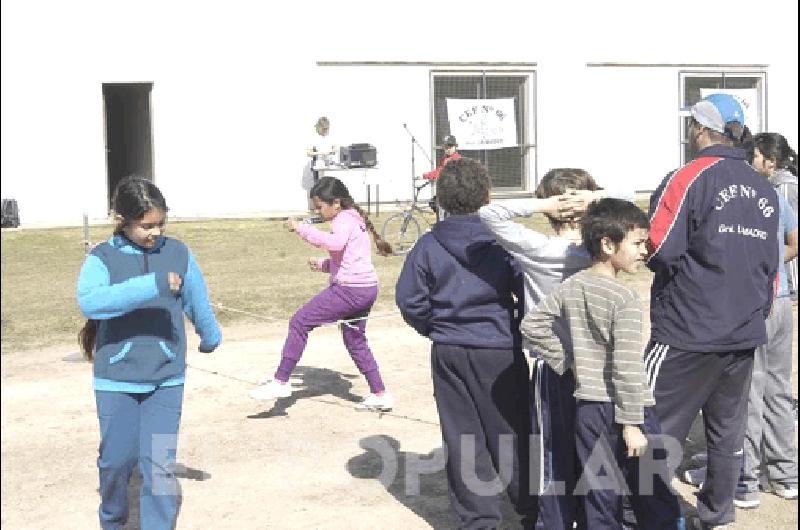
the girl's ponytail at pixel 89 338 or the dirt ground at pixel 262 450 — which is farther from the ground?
the girl's ponytail at pixel 89 338

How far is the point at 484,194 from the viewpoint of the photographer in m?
5.13

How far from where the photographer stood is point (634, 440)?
434 cm

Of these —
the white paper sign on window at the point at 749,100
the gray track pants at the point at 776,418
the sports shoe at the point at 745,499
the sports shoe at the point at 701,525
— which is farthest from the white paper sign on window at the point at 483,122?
the sports shoe at the point at 701,525

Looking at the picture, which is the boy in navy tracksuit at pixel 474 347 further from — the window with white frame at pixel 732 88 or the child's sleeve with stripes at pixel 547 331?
the window with white frame at pixel 732 88

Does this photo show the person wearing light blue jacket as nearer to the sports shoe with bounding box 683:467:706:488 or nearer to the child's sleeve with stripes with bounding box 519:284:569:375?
the child's sleeve with stripes with bounding box 519:284:569:375

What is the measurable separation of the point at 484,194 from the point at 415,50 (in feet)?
62.3

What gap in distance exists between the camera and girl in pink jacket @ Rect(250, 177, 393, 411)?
7520 millimetres

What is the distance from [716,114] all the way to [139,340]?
2683 millimetres

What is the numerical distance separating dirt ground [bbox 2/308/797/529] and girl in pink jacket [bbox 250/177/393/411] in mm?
255

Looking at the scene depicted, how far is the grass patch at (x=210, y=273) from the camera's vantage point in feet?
38.6

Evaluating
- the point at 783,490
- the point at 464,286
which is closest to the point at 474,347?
the point at 464,286

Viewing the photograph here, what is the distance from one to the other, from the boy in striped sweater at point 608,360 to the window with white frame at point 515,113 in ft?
64.8

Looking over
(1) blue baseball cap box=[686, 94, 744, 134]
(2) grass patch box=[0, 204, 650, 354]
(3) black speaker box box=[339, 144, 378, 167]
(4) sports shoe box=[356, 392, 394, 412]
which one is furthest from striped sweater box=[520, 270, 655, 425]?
(3) black speaker box box=[339, 144, 378, 167]

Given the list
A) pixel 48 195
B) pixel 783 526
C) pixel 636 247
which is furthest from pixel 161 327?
pixel 48 195
